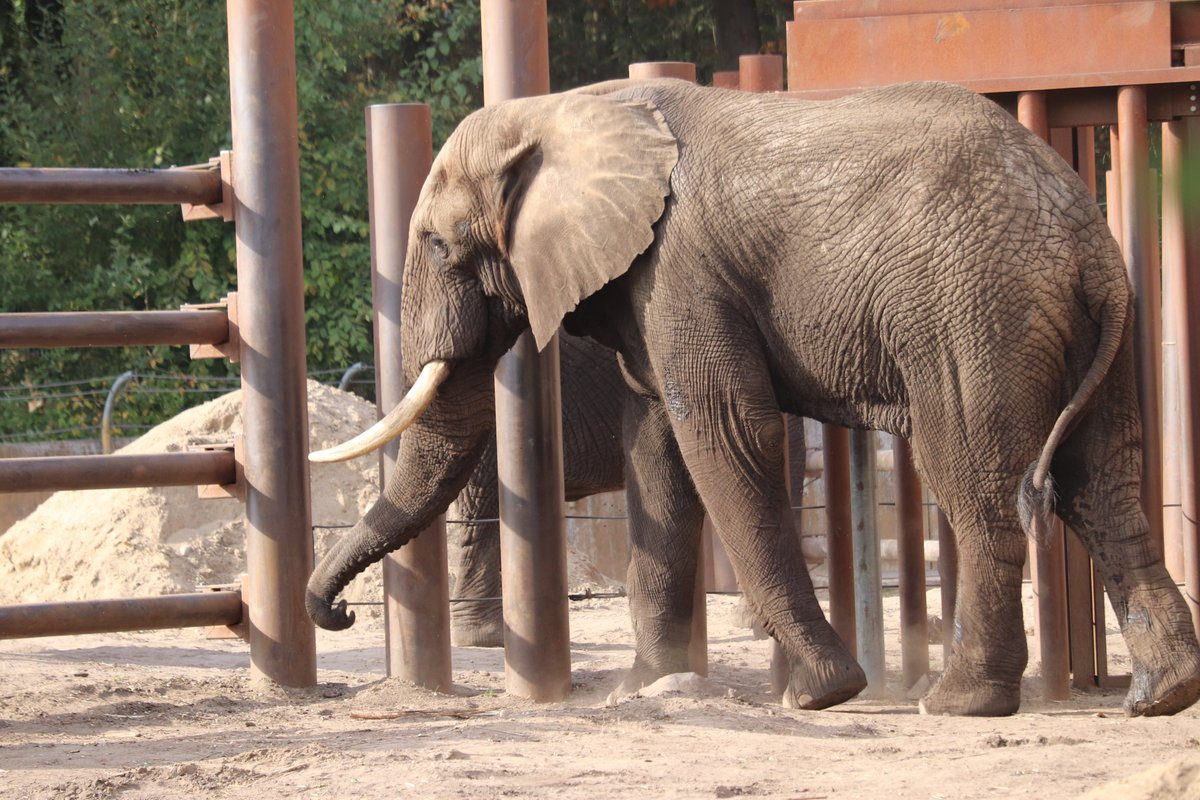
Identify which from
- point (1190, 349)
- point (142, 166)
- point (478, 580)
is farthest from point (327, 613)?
point (142, 166)

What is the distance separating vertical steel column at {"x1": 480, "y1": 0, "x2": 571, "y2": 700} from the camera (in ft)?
21.7

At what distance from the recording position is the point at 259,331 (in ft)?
22.4

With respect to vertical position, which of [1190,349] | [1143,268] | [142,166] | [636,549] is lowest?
[636,549]

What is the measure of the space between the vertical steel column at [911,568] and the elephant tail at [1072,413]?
1.43 metres

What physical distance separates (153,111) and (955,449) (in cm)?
1126

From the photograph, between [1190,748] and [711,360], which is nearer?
[1190,748]

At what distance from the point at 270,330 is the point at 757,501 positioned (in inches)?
81.3

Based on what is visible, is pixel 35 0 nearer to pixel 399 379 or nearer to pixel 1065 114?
pixel 399 379

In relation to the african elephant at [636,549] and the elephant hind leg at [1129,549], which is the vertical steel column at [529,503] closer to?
the african elephant at [636,549]

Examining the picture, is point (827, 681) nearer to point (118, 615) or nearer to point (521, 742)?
point (521, 742)

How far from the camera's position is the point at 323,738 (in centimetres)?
555

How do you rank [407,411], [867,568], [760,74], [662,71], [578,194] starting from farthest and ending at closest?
[760,74]
[662,71]
[867,568]
[407,411]
[578,194]

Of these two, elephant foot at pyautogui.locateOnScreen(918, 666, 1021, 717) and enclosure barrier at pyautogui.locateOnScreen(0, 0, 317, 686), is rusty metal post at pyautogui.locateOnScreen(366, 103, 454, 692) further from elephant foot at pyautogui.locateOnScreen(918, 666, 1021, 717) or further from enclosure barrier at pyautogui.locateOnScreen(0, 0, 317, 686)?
elephant foot at pyautogui.locateOnScreen(918, 666, 1021, 717)

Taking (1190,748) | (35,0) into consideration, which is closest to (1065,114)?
(1190,748)
